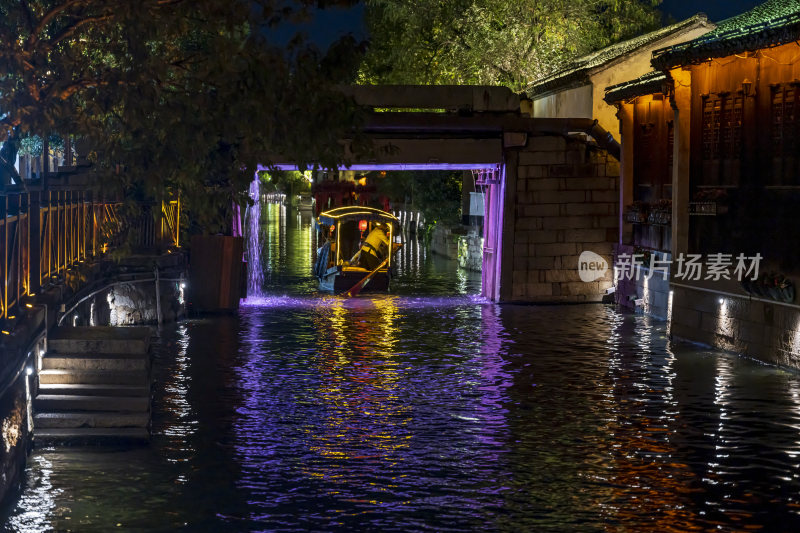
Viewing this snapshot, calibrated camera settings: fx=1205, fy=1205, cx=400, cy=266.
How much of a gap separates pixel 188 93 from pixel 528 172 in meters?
18.7

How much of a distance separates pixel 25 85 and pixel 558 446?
6.86 metres

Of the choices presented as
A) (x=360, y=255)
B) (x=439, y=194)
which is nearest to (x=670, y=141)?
(x=360, y=255)

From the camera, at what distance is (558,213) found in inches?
1216

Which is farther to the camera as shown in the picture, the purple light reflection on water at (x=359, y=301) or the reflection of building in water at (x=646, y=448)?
the purple light reflection on water at (x=359, y=301)

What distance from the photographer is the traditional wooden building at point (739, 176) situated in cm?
1962

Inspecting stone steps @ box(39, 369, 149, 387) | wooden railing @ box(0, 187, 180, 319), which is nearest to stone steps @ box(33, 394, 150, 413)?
stone steps @ box(39, 369, 149, 387)

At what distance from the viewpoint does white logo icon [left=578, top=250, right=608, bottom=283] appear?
102 feet

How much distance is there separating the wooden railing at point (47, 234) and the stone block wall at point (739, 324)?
34.2 feet

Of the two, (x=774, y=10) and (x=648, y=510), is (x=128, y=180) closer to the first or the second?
(x=648, y=510)

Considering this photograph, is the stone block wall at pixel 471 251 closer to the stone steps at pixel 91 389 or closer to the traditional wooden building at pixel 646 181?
the traditional wooden building at pixel 646 181

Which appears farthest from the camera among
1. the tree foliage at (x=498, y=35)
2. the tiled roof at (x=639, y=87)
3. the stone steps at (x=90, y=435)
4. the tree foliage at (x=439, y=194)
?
the tree foliage at (x=439, y=194)

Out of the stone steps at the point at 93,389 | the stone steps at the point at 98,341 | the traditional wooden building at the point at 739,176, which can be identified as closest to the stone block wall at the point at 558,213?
the traditional wooden building at the point at 739,176

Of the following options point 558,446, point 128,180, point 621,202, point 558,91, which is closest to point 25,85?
point 128,180

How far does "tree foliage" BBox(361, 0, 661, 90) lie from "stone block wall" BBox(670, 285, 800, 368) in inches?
813
